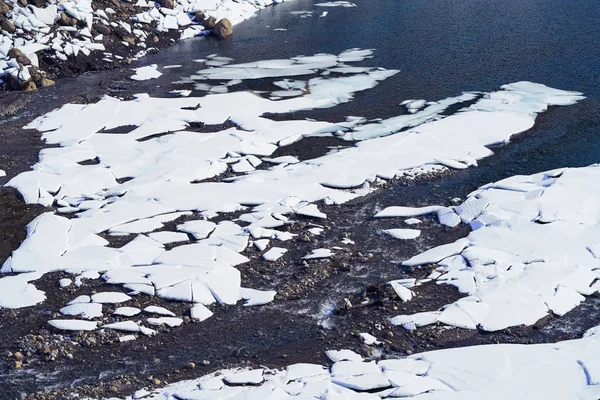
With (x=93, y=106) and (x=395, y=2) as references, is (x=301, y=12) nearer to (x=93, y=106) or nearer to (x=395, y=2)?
(x=395, y=2)

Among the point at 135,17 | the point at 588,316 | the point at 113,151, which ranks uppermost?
the point at 135,17

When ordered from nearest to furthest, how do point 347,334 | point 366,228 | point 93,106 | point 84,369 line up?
point 84,369 → point 347,334 → point 366,228 → point 93,106

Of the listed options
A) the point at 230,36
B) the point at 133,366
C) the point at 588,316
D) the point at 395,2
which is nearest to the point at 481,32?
the point at 395,2

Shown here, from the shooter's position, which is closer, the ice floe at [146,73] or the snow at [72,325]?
the snow at [72,325]

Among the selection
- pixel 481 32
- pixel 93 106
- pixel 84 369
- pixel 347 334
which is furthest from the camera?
pixel 481 32

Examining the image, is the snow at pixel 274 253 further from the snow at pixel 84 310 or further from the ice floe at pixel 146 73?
the ice floe at pixel 146 73

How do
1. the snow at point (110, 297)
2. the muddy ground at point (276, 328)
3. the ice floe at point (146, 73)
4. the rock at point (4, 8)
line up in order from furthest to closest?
the rock at point (4, 8) → the ice floe at point (146, 73) → the snow at point (110, 297) → the muddy ground at point (276, 328)

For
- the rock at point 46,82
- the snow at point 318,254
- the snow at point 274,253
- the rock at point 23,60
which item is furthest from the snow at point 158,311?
the rock at point 23,60
